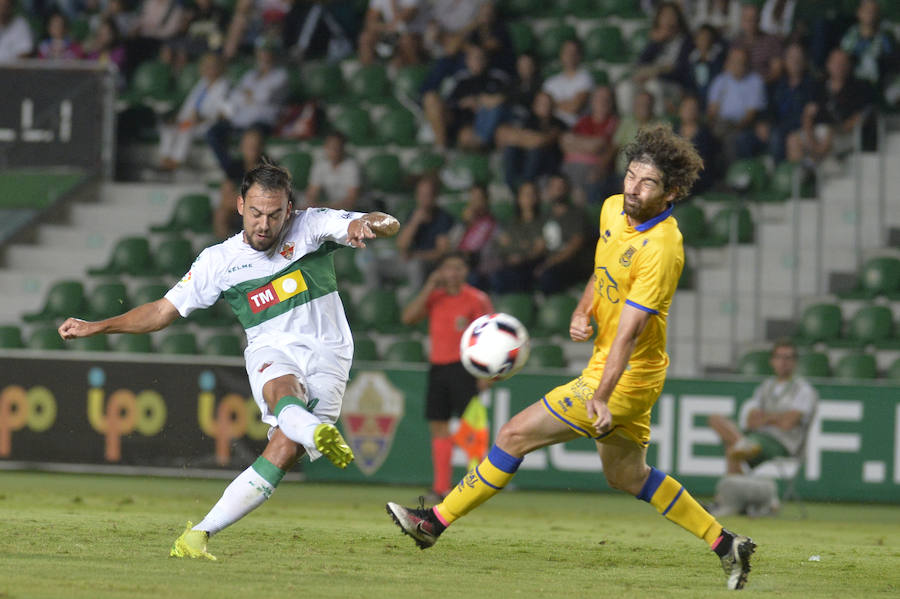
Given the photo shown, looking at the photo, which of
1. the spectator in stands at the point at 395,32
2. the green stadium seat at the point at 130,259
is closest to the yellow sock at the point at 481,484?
the green stadium seat at the point at 130,259

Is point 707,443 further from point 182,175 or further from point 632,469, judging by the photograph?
point 182,175

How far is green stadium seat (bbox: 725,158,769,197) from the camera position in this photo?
16.5 meters

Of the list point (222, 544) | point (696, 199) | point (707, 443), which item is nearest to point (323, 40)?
point (696, 199)

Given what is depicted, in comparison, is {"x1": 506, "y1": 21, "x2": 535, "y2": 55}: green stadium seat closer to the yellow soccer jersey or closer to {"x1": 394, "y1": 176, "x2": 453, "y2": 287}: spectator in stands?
{"x1": 394, "y1": 176, "x2": 453, "y2": 287}: spectator in stands

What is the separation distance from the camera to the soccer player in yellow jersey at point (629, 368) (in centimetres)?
688

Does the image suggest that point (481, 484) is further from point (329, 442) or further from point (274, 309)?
point (274, 309)

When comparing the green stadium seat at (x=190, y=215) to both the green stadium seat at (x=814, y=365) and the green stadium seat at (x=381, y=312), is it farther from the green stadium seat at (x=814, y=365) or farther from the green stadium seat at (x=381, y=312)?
the green stadium seat at (x=814, y=365)

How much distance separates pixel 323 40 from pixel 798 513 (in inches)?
394

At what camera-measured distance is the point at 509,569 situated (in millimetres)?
7676

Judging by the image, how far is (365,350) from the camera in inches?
631

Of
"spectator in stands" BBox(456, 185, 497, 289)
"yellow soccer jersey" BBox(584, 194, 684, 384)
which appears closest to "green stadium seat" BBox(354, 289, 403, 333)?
"spectator in stands" BBox(456, 185, 497, 289)

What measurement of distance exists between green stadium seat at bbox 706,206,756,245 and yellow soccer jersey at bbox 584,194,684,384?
9.27 m

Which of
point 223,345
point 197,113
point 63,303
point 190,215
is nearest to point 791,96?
point 223,345

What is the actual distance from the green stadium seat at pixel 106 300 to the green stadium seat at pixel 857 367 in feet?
27.6
